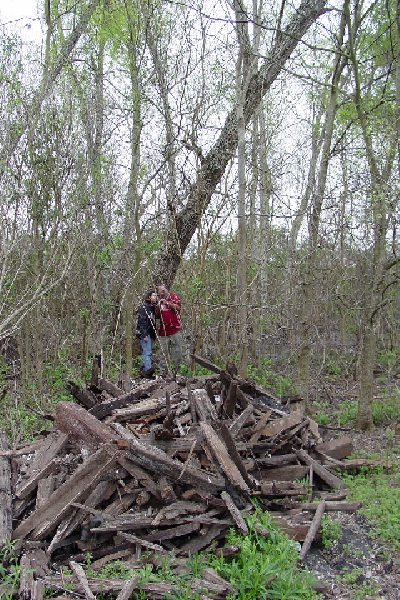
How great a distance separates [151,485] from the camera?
14.6 feet

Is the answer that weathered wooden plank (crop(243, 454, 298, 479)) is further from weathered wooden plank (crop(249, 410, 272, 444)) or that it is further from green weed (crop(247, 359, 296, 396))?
green weed (crop(247, 359, 296, 396))

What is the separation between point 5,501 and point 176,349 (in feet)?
19.6

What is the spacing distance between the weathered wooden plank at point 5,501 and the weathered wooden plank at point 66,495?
0.31ft

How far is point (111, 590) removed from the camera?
3533 mm

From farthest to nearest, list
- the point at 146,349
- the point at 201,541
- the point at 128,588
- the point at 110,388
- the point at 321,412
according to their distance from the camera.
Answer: the point at 146,349
the point at 321,412
the point at 110,388
the point at 201,541
the point at 128,588

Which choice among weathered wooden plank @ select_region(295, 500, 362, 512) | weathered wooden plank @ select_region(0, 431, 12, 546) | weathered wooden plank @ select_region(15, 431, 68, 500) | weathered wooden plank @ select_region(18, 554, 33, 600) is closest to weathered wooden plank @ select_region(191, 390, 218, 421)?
weathered wooden plank @ select_region(295, 500, 362, 512)

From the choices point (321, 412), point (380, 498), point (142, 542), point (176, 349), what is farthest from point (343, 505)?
point (176, 349)

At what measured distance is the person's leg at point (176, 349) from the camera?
Answer: 10133mm

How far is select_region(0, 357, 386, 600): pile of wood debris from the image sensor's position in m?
4.02

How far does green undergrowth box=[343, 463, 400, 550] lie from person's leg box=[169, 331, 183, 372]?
16.8 feet

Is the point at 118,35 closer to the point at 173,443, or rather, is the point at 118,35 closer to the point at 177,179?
the point at 177,179

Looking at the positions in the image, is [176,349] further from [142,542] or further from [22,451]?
[142,542]

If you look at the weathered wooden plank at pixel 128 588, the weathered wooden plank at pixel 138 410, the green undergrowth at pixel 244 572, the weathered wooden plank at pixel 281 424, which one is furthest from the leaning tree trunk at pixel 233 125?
the weathered wooden plank at pixel 128 588

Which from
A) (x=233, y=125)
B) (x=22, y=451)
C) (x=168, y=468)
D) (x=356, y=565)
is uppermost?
(x=233, y=125)
